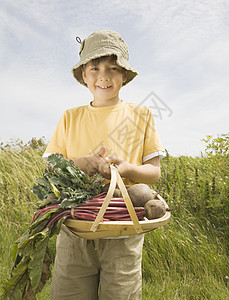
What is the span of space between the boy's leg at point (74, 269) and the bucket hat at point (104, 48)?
53.0 inches

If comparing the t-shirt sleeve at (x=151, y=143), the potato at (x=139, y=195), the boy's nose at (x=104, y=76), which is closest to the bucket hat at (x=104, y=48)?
the boy's nose at (x=104, y=76)

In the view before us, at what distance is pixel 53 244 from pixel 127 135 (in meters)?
2.20

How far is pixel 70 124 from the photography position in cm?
243

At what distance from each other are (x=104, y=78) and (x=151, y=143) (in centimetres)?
63

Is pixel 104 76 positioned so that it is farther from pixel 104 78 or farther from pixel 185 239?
pixel 185 239

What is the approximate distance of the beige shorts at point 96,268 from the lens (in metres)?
2.15

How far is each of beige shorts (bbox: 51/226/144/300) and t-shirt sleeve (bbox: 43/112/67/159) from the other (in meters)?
0.65

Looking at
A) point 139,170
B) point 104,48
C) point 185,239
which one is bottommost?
point 185,239

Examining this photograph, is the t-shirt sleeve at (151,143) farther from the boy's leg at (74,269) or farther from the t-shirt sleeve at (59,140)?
the boy's leg at (74,269)

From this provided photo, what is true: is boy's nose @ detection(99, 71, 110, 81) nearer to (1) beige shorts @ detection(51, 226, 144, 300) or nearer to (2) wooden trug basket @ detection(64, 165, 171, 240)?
(2) wooden trug basket @ detection(64, 165, 171, 240)

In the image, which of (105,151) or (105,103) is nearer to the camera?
(105,151)

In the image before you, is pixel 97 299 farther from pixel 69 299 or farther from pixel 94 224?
pixel 94 224

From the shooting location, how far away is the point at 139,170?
217 centimetres

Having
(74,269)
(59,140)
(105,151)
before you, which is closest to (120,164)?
(105,151)
